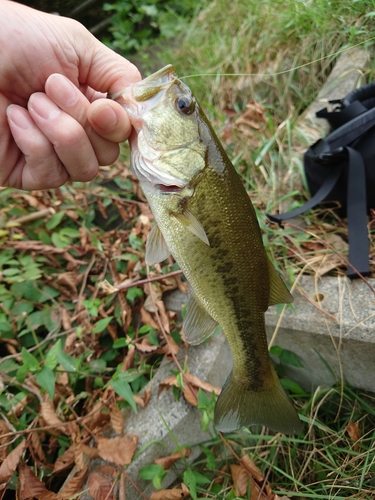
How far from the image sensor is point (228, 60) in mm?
3648

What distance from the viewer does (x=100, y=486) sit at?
1458 millimetres

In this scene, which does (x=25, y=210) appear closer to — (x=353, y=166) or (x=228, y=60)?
(x=353, y=166)

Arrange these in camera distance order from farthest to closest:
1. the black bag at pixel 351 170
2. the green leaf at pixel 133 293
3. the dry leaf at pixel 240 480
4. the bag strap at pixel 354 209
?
the green leaf at pixel 133 293 < the black bag at pixel 351 170 < the bag strap at pixel 354 209 < the dry leaf at pixel 240 480

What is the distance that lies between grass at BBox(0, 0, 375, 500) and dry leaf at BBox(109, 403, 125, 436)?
0.01 metres

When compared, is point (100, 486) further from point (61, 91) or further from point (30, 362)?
point (61, 91)

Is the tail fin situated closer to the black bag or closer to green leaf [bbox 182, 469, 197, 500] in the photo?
green leaf [bbox 182, 469, 197, 500]

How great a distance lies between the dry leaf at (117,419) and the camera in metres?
1.65

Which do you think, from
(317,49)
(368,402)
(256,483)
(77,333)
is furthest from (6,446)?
(317,49)

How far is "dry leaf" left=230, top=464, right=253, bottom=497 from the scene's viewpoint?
1.55 m

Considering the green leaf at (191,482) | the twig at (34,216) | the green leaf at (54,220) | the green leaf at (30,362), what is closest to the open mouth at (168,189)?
the green leaf at (30,362)

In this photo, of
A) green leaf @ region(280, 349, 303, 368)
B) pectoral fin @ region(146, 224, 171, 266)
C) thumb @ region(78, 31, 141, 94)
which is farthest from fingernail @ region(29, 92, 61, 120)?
green leaf @ region(280, 349, 303, 368)

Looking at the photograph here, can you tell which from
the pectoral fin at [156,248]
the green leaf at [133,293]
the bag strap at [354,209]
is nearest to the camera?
the pectoral fin at [156,248]

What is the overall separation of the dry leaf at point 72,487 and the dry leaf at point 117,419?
0.21 m

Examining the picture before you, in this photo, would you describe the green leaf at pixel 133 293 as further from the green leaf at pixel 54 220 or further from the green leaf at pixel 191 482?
the green leaf at pixel 191 482
